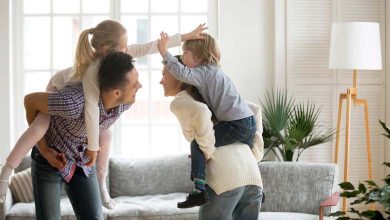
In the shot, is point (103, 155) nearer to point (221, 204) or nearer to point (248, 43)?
point (221, 204)

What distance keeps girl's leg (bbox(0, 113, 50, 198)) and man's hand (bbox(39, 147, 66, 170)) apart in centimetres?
6

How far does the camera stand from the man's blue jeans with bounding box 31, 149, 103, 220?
3270 millimetres

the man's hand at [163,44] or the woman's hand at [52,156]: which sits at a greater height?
the man's hand at [163,44]

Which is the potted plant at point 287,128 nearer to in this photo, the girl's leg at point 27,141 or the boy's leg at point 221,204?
the boy's leg at point 221,204

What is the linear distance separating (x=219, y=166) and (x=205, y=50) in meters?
0.54

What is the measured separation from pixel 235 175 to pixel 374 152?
3.50m

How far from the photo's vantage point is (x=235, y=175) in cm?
319

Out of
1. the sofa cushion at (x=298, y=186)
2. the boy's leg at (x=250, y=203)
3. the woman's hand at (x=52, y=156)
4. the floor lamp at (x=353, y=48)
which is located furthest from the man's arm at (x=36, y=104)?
the floor lamp at (x=353, y=48)

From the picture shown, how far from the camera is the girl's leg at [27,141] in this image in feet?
10.6

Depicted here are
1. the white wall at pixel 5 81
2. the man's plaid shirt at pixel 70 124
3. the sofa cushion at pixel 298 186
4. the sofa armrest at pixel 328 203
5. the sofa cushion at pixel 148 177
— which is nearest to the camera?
the man's plaid shirt at pixel 70 124

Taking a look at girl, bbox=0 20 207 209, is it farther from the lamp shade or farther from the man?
the lamp shade

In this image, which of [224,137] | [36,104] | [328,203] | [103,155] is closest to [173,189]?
[328,203]

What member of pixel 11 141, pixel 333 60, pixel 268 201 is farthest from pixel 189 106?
pixel 11 141

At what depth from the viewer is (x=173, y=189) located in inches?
231
